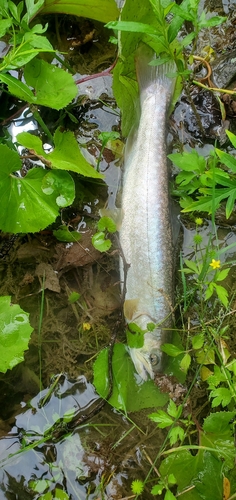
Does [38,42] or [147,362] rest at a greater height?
[38,42]

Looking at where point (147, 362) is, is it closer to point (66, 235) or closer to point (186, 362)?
point (186, 362)

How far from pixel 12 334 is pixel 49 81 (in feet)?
5.18

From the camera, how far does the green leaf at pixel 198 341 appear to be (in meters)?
2.69

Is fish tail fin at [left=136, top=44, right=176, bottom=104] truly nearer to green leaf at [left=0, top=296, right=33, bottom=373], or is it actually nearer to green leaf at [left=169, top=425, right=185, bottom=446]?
green leaf at [left=0, top=296, right=33, bottom=373]

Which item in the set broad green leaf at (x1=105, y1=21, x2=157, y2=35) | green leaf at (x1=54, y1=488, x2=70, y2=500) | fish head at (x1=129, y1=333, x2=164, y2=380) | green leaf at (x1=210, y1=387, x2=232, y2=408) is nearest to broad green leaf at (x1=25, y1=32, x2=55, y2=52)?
broad green leaf at (x1=105, y1=21, x2=157, y2=35)

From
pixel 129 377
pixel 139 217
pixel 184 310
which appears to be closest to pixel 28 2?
pixel 139 217

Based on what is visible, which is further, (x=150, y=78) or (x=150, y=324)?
(x=150, y=78)

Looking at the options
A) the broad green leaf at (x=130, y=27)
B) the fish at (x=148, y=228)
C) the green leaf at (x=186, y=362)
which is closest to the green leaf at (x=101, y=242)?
the fish at (x=148, y=228)

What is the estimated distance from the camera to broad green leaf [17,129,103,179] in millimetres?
2744

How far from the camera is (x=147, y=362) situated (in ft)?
9.11

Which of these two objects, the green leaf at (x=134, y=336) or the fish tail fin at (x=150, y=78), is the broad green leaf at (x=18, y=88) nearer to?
the fish tail fin at (x=150, y=78)

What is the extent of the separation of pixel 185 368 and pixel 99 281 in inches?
32.9

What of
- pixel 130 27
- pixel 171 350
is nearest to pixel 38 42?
pixel 130 27

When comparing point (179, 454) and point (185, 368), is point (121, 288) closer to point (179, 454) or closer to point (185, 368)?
point (185, 368)
